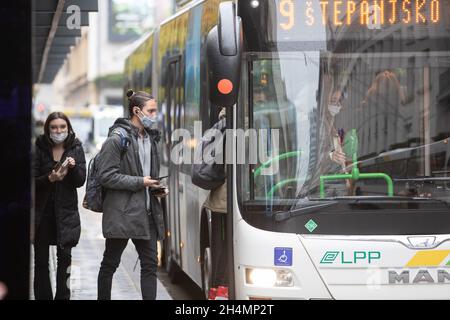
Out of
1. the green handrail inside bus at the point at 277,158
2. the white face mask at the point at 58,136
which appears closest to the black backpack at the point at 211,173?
the green handrail inside bus at the point at 277,158

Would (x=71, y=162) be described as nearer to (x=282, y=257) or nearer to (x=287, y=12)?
(x=282, y=257)

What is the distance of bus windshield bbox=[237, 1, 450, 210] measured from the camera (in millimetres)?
7195

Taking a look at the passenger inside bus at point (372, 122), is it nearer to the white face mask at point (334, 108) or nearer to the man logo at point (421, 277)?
the white face mask at point (334, 108)

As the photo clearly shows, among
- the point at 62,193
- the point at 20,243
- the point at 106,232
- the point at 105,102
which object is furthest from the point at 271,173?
the point at 105,102

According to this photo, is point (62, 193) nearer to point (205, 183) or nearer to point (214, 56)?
point (205, 183)

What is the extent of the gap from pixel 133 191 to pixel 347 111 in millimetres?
1668

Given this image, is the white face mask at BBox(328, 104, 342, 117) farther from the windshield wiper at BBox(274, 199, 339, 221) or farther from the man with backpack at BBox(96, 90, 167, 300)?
the man with backpack at BBox(96, 90, 167, 300)

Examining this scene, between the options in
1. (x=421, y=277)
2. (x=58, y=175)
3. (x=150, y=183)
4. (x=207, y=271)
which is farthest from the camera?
(x=207, y=271)

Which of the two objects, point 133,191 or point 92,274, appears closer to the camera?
point 133,191

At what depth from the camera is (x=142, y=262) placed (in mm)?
7930

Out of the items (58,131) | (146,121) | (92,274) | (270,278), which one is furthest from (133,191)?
(92,274)

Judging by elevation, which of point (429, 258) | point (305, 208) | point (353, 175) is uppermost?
point (353, 175)

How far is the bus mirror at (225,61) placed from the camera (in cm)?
680

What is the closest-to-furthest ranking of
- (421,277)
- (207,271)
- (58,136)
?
(421,277), (58,136), (207,271)
